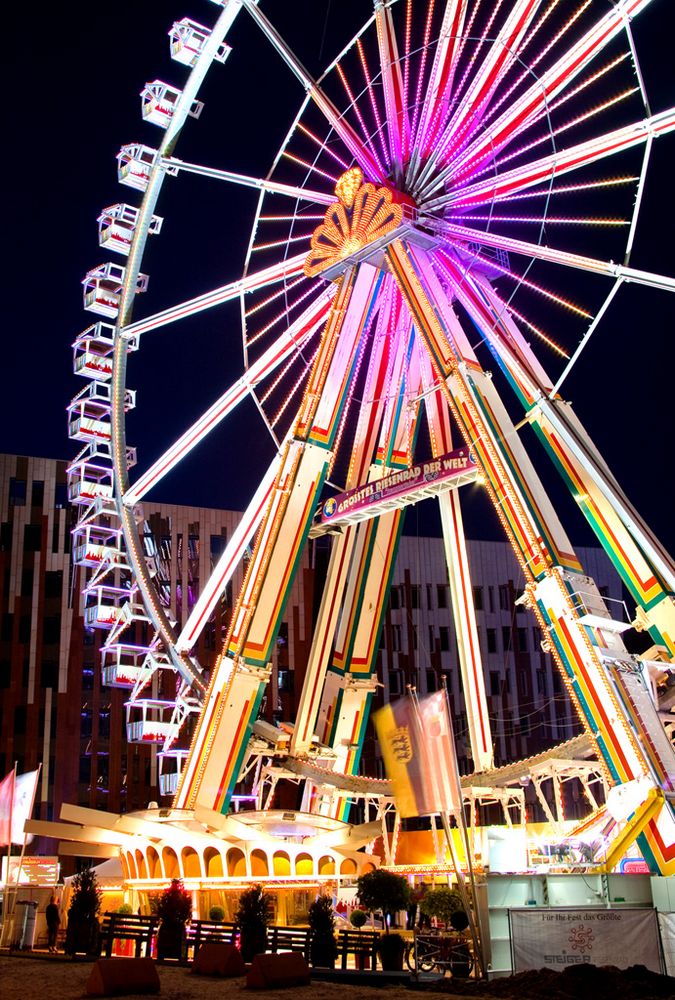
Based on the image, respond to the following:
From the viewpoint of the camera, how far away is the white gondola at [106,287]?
3297 centimetres

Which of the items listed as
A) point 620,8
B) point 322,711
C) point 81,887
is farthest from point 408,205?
point 81,887

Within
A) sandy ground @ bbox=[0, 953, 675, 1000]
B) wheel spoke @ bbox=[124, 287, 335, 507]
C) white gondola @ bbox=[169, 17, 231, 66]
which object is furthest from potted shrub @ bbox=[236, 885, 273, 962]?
white gondola @ bbox=[169, 17, 231, 66]

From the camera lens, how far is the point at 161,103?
31.5 meters

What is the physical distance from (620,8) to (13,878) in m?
31.9

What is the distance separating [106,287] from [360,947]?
22.2 metres

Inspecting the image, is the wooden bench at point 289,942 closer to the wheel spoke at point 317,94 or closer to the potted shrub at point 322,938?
the potted shrub at point 322,938

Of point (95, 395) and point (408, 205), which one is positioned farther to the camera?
point (95, 395)

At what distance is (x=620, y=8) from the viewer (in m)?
22.7

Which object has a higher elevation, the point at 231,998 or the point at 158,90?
the point at 158,90

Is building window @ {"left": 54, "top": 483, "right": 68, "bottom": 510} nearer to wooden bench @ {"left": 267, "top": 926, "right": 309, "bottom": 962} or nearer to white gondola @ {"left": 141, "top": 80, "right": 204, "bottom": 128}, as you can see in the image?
white gondola @ {"left": 141, "top": 80, "right": 204, "bottom": 128}

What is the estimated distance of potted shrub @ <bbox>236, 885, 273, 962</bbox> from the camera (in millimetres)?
18781

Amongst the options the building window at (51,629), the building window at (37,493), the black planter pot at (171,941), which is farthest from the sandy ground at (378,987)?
the building window at (37,493)

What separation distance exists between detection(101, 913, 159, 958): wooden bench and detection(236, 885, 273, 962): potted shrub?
86.7 inches

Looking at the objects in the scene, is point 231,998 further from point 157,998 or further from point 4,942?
point 4,942
